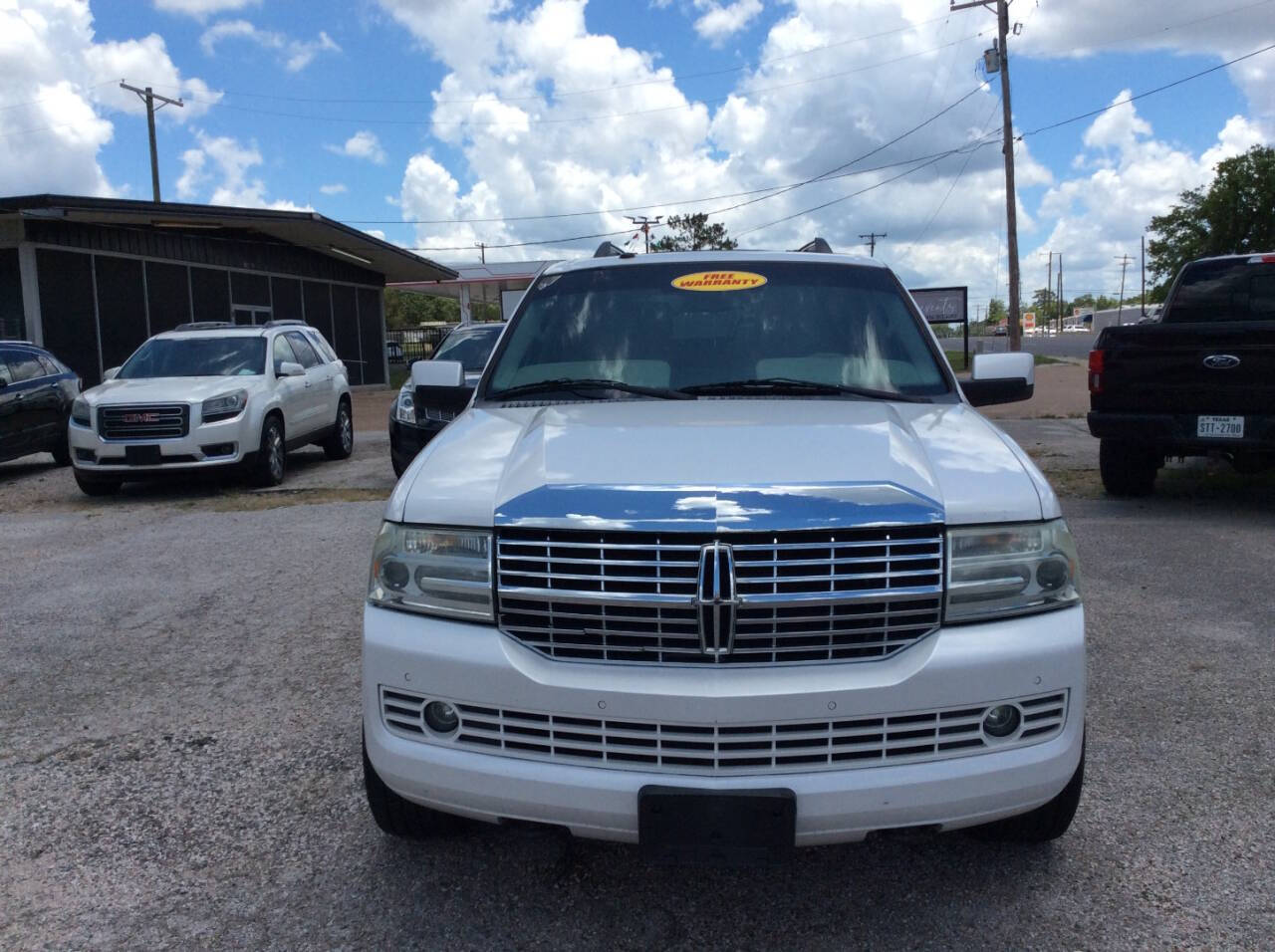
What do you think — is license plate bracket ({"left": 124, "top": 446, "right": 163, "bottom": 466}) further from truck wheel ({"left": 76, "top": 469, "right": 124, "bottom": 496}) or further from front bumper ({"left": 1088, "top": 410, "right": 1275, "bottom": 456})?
front bumper ({"left": 1088, "top": 410, "right": 1275, "bottom": 456})

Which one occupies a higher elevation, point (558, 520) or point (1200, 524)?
point (558, 520)

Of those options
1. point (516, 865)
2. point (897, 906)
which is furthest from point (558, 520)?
point (897, 906)

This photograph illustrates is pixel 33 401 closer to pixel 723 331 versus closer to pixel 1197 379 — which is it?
pixel 723 331

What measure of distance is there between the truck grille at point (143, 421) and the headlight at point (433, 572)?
838 centimetres

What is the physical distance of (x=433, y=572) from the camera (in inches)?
107

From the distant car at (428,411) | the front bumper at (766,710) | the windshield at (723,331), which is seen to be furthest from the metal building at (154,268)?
the front bumper at (766,710)

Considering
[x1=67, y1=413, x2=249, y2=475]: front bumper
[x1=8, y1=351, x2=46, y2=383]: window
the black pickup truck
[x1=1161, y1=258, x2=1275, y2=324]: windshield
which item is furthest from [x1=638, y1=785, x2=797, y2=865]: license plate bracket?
[x1=8, y1=351, x2=46, y2=383]: window

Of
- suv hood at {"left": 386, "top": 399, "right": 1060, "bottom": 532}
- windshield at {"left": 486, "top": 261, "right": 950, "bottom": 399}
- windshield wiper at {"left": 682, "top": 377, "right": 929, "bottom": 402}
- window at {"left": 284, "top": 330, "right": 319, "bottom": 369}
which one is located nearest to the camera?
suv hood at {"left": 386, "top": 399, "right": 1060, "bottom": 532}

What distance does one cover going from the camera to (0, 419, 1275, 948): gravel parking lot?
9.18 feet

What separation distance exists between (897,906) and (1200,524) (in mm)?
6291

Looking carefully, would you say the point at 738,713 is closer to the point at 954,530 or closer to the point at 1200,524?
the point at 954,530

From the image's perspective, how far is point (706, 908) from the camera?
2.88 metres

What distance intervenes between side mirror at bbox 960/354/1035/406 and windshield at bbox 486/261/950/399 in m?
0.37

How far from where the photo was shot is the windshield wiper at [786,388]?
3678 mm
